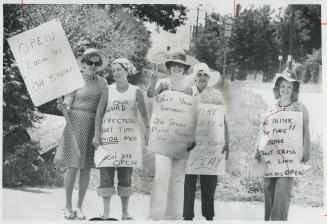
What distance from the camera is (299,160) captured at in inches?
136

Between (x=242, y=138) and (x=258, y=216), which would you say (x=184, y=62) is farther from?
(x=258, y=216)

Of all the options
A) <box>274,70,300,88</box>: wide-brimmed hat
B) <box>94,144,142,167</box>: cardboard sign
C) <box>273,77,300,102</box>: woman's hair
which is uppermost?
<box>274,70,300,88</box>: wide-brimmed hat

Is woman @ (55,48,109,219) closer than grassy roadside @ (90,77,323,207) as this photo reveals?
Yes

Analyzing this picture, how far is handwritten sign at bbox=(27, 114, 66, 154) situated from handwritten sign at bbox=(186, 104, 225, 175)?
862 millimetres

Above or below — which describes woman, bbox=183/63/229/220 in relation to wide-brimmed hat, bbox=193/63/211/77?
below

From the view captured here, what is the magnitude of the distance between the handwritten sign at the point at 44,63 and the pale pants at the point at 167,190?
79 centimetres

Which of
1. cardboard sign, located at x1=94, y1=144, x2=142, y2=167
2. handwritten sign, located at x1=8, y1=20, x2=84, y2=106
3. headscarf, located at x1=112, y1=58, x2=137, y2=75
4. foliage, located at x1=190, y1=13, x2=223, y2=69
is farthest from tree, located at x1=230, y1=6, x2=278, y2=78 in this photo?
handwritten sign, located at x1=8, y1=20, x2=84, y2=106

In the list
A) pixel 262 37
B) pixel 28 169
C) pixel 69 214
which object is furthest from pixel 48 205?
pixel 262 37

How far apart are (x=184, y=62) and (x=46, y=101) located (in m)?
0.93

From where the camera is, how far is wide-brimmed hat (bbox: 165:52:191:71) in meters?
3.45

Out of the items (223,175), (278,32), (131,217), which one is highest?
(278,32)

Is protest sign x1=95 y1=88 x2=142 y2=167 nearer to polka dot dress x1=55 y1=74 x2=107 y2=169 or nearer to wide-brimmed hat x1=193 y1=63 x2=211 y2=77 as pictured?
polka dot dress x1=55 y1=74 x2=107 y2=169

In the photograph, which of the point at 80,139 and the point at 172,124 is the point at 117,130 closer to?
the point at 80,139

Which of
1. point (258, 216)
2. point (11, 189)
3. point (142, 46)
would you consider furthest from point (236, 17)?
point (11, 189)
